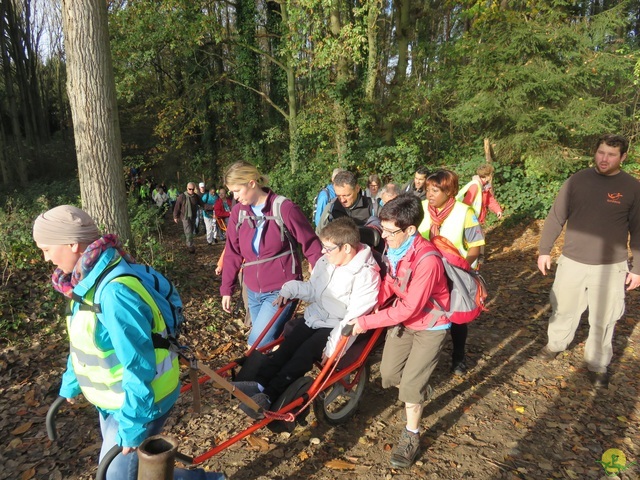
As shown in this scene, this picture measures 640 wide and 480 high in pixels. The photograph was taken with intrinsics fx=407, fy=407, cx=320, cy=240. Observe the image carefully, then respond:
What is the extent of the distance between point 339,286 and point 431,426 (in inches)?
62.0

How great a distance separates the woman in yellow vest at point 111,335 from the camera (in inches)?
74.0

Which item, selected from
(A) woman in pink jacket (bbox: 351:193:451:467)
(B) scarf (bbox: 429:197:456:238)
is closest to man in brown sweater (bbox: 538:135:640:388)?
(B) scarf (bbox: 429:197:456:238)

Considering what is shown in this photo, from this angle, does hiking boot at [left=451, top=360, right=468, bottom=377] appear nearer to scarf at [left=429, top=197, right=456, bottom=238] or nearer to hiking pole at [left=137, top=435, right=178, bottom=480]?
scarf at [left=429, top=197, right=456, bottom=238]

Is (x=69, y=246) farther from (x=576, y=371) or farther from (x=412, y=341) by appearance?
(x=576, y=371)

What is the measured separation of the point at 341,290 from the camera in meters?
3.30

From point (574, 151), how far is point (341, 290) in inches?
414

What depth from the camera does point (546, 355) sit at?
486 centimetres

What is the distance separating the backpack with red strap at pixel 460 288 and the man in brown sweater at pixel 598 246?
138 centimetres

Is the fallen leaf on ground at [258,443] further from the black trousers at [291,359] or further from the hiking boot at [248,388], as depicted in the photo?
the hiking boot at [248,388]

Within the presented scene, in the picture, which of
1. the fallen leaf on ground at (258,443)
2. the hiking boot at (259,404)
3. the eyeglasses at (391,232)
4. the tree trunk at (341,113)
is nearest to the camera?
the hiking boot at (259,404)

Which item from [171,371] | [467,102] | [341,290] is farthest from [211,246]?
[171,371]

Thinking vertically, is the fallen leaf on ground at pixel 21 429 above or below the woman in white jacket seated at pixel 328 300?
below

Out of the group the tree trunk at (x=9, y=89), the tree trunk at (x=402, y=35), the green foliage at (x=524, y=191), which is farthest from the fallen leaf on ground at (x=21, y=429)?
the tree trunk at (x=9, y=89)

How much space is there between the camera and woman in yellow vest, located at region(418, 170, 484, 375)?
3.88 meters
